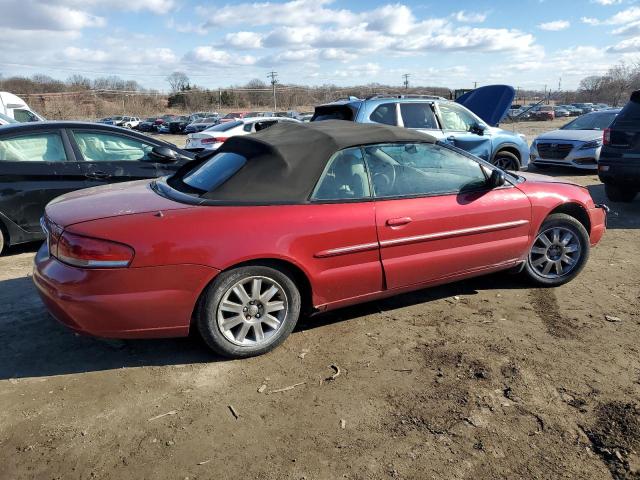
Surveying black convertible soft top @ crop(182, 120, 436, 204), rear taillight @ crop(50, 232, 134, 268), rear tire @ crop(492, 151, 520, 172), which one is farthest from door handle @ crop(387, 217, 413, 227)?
rear tire @ crop(492, 151, 520, 172)

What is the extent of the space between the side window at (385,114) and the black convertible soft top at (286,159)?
13.7 feet

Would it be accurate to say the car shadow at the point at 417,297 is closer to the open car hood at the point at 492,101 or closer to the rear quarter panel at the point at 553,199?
the rear quarter panel at the point at 553,199

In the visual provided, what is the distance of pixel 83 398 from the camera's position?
3006 mm

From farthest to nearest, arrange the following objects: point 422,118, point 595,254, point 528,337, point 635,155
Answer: point 422,118, point 635,155, point 595,254, point 528,337

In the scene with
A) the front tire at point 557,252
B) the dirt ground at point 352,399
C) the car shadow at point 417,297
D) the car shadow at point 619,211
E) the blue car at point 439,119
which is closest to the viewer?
the dirt ground at point 352,399

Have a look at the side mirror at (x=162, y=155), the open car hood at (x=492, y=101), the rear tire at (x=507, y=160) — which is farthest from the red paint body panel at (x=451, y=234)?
the open car hood at (x=492, y=101)

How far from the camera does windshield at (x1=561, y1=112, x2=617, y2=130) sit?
1227cm

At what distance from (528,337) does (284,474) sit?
2.20 metres

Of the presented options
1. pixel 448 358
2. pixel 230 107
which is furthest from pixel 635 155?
pixel 230 107

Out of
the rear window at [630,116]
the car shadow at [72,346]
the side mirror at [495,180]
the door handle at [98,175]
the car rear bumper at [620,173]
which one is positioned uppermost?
the rear window at [630,116]

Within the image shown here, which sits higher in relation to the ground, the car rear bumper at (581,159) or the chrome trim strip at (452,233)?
the chrome trim strip at (452,233)

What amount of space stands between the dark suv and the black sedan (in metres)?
6.30

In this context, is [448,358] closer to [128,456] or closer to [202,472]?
[202,472]

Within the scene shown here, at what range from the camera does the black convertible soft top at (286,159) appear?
11.2ft
